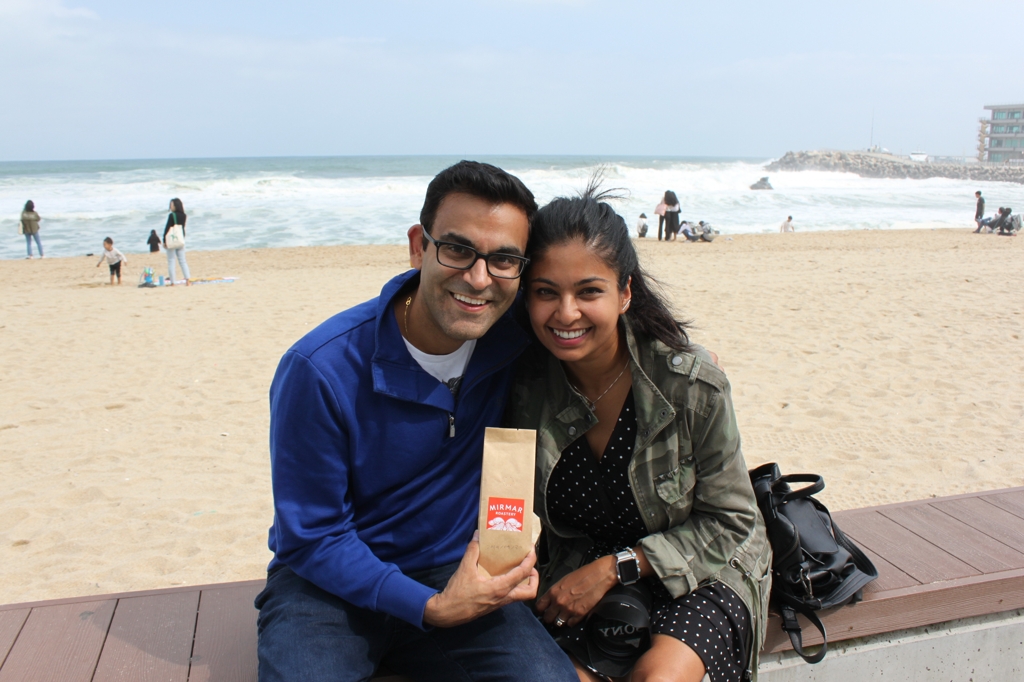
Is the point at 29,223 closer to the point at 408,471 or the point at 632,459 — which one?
the point at 408,471

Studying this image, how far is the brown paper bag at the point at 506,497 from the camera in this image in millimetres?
1773

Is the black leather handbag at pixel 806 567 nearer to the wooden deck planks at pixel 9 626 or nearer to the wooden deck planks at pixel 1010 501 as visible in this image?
the wooden deck planks at pixel 1010 501

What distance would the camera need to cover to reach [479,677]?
6.28 feet

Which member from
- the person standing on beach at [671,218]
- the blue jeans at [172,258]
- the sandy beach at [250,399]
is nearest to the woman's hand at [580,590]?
the sandy beach at [250,399]

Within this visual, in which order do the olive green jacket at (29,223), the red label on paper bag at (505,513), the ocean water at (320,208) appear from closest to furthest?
1. the red label on paper bag at (505,513)
2. the olive green jacket at (29,223)
3. the ocean water at (320,208)

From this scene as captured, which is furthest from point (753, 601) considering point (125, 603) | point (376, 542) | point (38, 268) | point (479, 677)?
point (38, 268)

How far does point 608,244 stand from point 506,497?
0.72m

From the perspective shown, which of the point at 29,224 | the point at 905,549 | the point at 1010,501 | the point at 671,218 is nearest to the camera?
the point at 905,549

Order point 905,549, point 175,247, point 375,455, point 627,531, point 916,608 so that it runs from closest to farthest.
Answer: point 375,455, point 627,531, point 916,608, point 905,549, point 175,247

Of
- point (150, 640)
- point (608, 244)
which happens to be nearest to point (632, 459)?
point (608, 244)

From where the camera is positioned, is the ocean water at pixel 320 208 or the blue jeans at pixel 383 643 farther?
the ocean water at pixel 320 208

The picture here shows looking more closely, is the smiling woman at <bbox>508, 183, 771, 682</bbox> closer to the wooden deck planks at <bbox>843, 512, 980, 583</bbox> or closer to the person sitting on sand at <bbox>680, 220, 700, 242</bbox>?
the wooden deck planks at <bbox>843, 512, 980, 583</bbox>

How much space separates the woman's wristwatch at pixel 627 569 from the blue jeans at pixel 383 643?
0.25m

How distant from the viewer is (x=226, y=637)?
2242 millimetres
